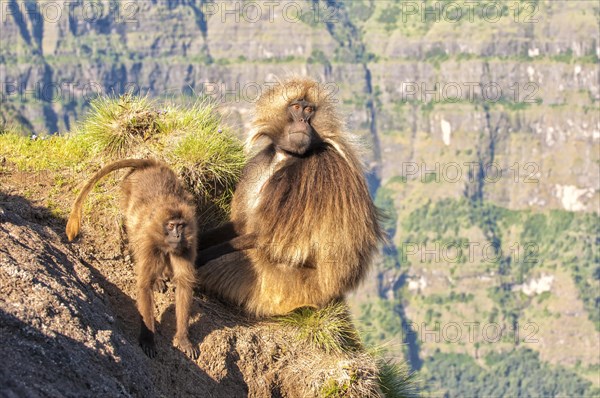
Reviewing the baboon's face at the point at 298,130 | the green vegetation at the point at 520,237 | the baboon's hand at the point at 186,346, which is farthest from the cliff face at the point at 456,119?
the baboon's hand at the point at 186,346

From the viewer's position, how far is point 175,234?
7.38 m

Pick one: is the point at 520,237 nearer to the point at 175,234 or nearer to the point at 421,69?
the point at 421,69

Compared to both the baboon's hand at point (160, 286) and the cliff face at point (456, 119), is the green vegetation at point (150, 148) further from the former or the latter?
the cliff face at point (456, 119)

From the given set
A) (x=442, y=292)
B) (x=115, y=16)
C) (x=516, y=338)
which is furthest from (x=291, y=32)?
(x=516, y=338)

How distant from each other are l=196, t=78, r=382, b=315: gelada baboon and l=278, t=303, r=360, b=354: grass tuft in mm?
90

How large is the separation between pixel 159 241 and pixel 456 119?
175 m

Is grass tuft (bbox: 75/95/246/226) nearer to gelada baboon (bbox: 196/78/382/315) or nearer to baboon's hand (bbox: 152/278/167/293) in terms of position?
gelada baboon (bbox: 196/78/382/315)

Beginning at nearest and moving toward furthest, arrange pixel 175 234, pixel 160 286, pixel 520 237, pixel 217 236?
pixel 175 234 → pixel 160 286 → pixel 217 236 → pixel 520 237

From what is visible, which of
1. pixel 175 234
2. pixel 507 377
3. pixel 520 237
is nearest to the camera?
pixel 175 234

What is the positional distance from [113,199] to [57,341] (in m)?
3.24

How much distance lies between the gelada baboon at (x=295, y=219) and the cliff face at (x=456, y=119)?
13460 centimetres

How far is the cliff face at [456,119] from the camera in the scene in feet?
513

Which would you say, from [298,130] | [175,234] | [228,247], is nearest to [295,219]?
[228,247]

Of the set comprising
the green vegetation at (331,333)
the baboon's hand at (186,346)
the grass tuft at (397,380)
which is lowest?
the grass tuft at (397,380)
